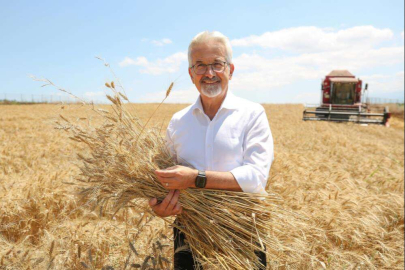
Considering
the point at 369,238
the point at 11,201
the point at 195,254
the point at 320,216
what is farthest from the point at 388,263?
the point at 11,201

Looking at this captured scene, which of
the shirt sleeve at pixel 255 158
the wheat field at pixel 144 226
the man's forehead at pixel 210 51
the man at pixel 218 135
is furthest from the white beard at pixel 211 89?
the wheat field at pixel 144 226

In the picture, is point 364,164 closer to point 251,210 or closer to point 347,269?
point 347,269

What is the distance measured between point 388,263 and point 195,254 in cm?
172

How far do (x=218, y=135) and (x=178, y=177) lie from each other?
13.8 inches

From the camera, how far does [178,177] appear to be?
1.55 m

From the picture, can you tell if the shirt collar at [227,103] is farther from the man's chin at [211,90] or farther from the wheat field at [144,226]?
the wheat field at [144,226]


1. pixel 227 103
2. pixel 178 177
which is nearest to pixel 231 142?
pixel 227 103

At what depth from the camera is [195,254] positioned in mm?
1843

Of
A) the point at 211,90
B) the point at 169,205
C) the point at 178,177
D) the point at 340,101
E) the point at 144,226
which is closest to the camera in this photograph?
the point at 178,177

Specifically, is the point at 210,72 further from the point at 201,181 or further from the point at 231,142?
the point at 201,181

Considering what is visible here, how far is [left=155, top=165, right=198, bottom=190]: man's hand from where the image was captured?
154cm

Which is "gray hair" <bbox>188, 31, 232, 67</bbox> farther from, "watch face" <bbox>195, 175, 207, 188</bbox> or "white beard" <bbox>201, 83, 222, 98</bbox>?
"watch face" <bbox>195, 175, 207, 188</bbox>

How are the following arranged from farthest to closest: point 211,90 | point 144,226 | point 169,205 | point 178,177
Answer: point 144,226
point 211,90
point 169,205
point 178,177

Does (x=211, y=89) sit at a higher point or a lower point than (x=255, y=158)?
higher
